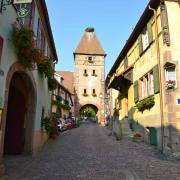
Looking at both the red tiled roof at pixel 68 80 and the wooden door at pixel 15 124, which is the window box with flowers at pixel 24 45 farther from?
the red tiled roof at pixel 68 80

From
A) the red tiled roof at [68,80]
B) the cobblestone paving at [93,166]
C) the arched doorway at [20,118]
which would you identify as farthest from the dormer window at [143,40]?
the red tiled roof at [68,80]

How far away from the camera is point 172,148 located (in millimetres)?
10164

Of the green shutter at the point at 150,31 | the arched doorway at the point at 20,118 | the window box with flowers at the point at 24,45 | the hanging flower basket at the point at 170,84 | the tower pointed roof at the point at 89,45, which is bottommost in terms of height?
the arched doorway at the point at 20,118

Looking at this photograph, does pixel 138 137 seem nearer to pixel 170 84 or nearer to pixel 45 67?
pixel 170 84

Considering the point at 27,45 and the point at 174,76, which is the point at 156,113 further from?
the point at 27,45

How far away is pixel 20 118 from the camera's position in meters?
10.3

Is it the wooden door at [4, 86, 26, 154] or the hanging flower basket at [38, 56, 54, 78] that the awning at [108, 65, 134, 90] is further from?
the wooden door at [4, 86, 26, 154]

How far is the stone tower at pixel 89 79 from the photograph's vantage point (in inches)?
1752

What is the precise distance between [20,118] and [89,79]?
35.6 m

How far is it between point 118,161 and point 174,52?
562 centimetres

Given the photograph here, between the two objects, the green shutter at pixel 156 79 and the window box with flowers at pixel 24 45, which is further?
the green shutter at pixel 156 79

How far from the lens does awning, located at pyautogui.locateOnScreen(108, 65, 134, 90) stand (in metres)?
16.6

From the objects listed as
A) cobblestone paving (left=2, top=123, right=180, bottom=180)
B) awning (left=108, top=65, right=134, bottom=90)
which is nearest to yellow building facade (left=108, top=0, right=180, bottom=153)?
awning (left=108, top=65, right=134, bottom=90)

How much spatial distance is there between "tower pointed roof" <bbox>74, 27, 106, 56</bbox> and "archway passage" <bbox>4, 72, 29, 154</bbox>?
123 feet
